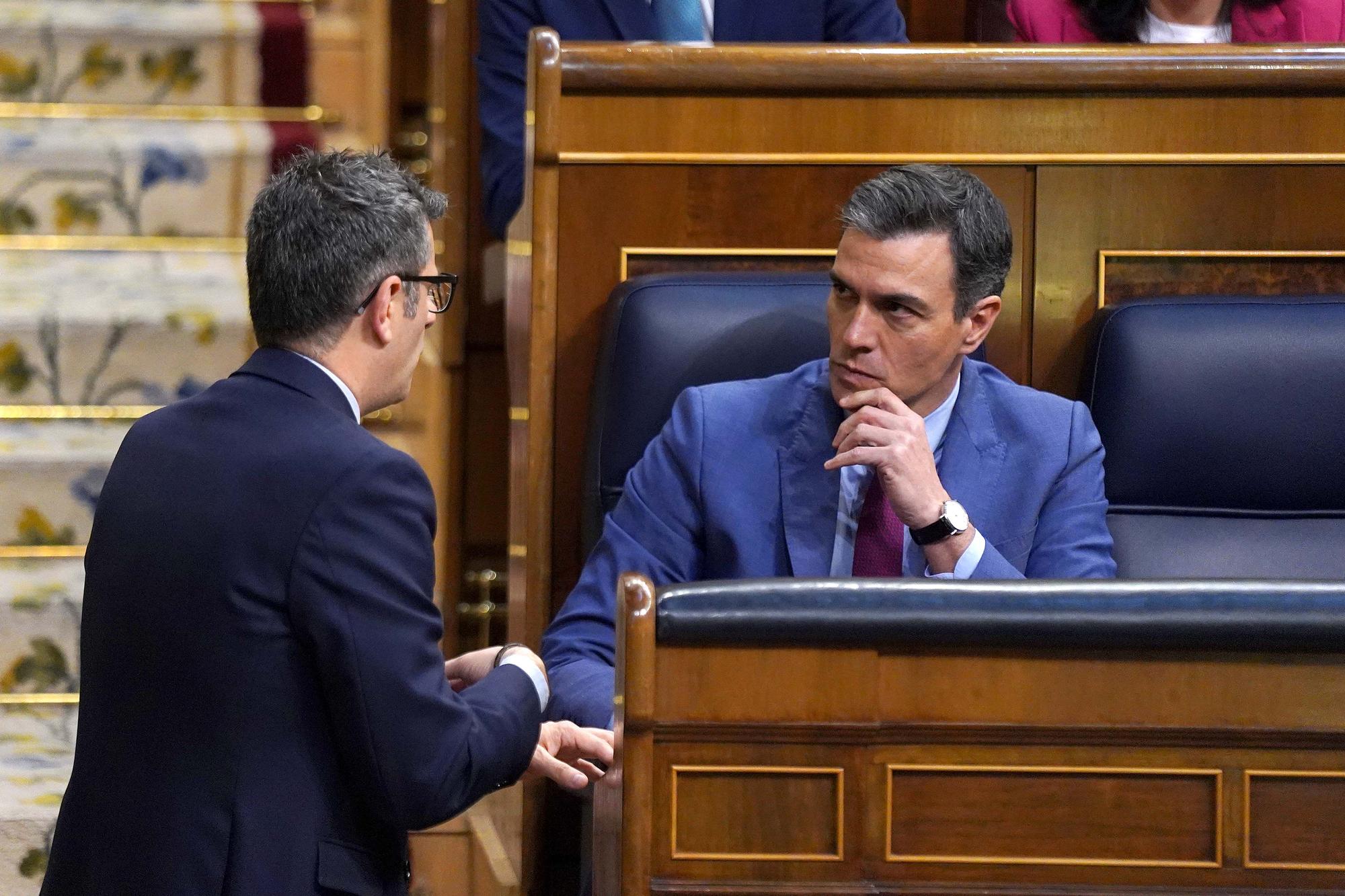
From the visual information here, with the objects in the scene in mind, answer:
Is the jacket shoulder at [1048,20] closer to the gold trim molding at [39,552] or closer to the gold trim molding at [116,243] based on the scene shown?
the gold trim molding at [116,243]

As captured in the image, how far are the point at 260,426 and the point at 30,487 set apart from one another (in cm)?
108

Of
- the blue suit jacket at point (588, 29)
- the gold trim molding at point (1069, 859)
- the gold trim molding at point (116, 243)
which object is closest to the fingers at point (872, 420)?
the gold trim molding at point (1069, 859)

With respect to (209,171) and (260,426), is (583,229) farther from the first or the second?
(209,171)

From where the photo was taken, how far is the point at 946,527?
1.23m

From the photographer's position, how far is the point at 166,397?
200 centimetres

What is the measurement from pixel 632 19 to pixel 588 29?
50 mm

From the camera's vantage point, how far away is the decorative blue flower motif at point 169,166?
2.07 meters

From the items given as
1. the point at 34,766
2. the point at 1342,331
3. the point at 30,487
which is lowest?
the point at 34,766

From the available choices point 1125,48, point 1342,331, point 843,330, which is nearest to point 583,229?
point 843,330

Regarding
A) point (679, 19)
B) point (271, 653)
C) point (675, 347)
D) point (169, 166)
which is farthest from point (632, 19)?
point (271, 653)

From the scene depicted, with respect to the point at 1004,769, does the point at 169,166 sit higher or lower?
higher

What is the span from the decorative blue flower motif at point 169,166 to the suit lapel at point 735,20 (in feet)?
2.41

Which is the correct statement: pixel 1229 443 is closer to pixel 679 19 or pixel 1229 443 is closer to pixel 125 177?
pixel 679 19

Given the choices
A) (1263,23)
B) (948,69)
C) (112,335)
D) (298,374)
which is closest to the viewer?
(298,374)
